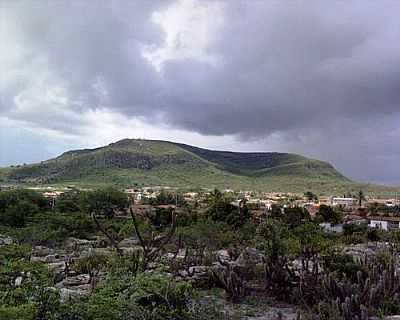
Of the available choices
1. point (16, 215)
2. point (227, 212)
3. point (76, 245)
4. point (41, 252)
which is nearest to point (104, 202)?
point (16, 215)

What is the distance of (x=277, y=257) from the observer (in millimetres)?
15797

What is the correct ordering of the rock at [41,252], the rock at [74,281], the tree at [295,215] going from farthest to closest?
the tree at [295,215], the rock at [41,252], the rock at [74,281]

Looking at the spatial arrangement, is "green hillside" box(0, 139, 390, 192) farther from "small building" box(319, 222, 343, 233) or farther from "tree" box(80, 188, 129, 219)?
"small building" box(319, 222, 343, 233)

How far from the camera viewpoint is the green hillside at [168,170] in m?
100

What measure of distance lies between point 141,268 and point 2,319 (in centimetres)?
516

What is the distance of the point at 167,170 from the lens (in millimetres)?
110250

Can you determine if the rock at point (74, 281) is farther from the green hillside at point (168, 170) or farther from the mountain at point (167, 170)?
the green hillside at point (168, 170)

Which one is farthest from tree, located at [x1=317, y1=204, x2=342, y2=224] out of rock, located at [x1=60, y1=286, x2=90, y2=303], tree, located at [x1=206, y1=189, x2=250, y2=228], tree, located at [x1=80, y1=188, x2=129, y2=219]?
rock, located at [x1=60, y1=286, x2=90, y2=303]

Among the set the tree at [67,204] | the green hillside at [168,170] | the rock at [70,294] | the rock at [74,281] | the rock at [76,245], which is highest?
the green hillside at [168,170]

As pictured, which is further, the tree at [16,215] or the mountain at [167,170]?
the mountain at [167,170]

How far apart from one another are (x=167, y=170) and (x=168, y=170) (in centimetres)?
23

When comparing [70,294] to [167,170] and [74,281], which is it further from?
[167,170]

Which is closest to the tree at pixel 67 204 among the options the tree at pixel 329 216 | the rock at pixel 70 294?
the tree at pixel 329 216

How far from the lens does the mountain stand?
101 metres
